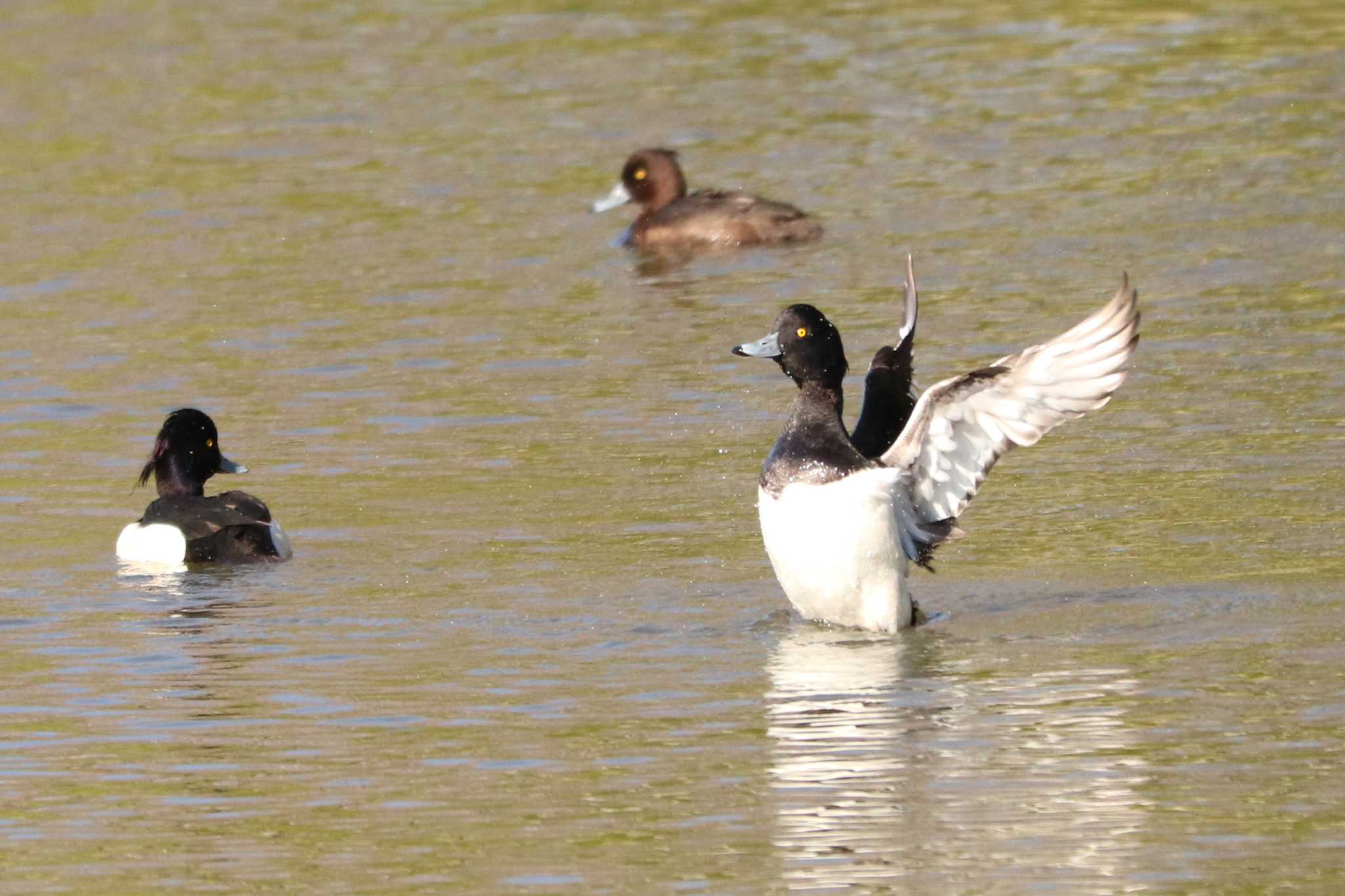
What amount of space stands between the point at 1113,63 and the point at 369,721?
13.8m

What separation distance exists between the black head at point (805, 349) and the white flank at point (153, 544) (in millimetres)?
2483

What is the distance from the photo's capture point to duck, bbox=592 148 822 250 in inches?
597

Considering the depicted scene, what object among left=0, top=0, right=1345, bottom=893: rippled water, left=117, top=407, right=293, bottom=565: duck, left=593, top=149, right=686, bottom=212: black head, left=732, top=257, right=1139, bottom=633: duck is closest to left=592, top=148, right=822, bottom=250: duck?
left=593, top=149, right=686, bottom=212: black head

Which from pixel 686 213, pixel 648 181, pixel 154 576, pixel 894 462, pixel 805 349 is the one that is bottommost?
pixel 154 576

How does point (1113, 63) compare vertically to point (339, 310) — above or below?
above

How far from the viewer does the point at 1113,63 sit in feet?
64.8

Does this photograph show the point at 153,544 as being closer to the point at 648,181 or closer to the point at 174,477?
the point at 174,477

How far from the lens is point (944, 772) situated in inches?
253

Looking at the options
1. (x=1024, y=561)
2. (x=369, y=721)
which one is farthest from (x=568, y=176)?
(x=369, y=721)

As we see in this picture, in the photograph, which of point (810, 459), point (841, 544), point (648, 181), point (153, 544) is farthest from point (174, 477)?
point (648, 181)

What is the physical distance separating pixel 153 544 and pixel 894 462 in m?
3.02

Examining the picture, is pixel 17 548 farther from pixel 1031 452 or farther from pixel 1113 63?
pixel 1113 63

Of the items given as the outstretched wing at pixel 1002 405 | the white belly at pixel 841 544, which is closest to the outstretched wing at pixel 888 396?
the outstretched wing at pixel 1002 405

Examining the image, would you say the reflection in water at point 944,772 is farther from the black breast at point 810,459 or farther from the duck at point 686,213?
the duck at point 686,213
